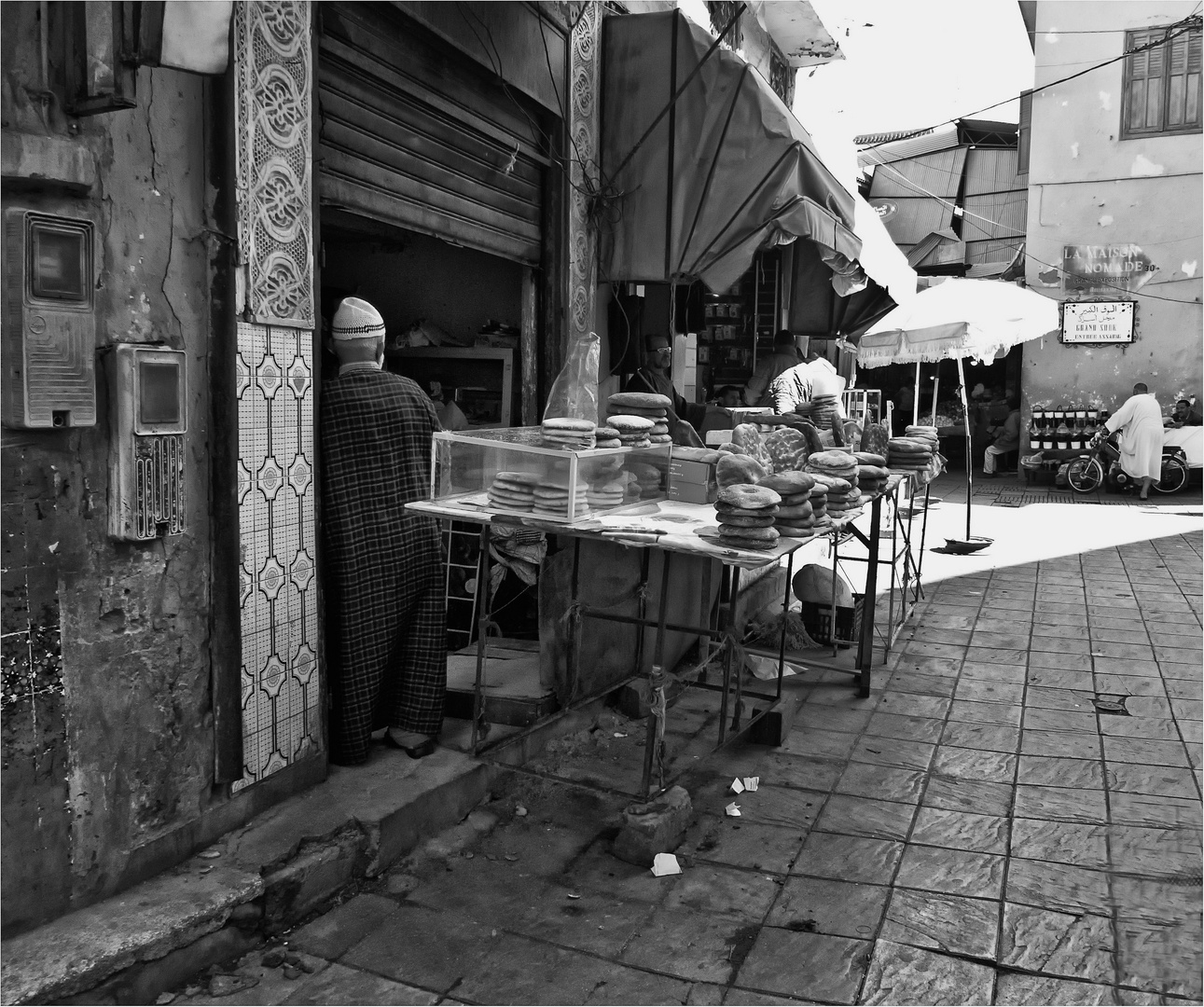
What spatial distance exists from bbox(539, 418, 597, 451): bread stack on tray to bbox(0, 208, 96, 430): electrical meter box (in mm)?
1803

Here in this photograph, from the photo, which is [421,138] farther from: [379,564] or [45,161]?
[45,161]

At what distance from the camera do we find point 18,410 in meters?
2.50

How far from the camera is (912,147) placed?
2283cm

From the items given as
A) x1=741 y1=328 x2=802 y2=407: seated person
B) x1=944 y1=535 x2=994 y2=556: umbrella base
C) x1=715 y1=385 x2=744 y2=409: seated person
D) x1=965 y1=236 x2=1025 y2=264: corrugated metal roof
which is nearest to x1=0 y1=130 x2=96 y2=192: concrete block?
x1=715 y1=385 x2=744 y2=409: seated person

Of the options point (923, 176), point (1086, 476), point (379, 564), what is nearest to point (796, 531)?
point (379, 564)

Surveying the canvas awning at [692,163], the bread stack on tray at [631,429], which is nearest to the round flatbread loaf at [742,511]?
the bread stack on tray at [631,429]

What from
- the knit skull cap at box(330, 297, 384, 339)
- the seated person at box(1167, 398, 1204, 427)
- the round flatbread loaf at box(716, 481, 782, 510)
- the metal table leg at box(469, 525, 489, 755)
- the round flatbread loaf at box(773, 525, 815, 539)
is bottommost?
the metal table leg at box(469, 525, 489, 755)

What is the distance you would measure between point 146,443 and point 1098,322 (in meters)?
19.4

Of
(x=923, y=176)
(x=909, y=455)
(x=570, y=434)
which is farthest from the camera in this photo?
(x=923, y=176)

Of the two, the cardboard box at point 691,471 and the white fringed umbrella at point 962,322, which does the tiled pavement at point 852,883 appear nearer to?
the cardboard box at point 691,471

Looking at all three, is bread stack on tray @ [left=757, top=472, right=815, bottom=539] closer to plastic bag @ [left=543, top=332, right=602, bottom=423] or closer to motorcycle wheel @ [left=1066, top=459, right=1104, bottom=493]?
plastic bag @ [left=543, top=332, right=602, bottom=423]

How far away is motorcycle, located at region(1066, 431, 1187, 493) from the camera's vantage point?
54.2 feet

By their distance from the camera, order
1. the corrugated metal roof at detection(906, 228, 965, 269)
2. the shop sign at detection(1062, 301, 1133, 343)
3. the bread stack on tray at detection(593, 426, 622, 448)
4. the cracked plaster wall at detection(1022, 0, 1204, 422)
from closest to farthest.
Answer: the bread stack on tray at detection(593, 426, 622, 448)
the cracked plaster wall at detection(1022, 0, 1204, 422)
the shop sign at detection(1062, 301, 1133, 343)
the corrugated metal roof at detection(906, 228, 965, 269)

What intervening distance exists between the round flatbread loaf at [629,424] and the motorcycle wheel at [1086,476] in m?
14.7
